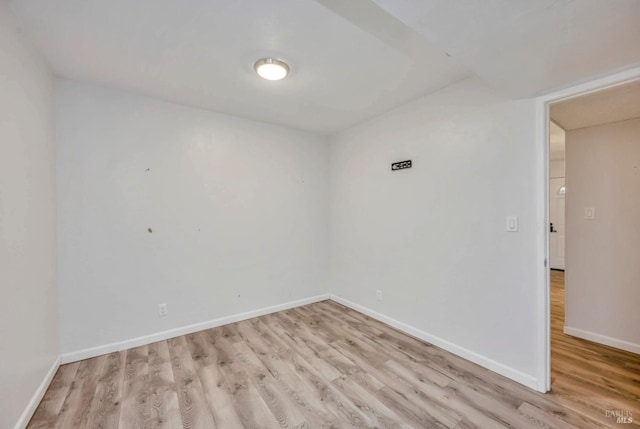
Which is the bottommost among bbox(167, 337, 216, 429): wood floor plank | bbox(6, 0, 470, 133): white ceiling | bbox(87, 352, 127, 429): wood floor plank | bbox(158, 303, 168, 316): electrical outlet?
bbox(167, 337, 216, 429): wood floor plank

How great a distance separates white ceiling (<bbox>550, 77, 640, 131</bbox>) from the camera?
6.84 ft

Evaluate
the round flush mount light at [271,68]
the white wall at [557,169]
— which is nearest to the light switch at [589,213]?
the round flush mount light at [271,68]

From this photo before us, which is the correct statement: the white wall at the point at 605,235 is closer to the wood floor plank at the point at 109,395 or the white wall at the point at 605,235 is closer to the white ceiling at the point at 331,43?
the white ceiling at the point at 331,43

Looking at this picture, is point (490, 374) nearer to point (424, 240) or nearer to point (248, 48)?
point (424, 240)

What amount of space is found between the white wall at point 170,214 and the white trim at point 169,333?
0.17 feet

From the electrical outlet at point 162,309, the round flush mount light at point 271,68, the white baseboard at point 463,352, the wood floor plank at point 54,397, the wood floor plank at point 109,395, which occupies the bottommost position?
the wood floor plank at point 109,395

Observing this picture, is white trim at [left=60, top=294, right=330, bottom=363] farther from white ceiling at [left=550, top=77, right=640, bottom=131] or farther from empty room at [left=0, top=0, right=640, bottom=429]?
white ceiling at [left=550, top=77, right=640, bottom=131]

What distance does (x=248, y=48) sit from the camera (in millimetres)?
1908

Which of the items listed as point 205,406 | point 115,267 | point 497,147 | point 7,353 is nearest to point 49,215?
point 115,267

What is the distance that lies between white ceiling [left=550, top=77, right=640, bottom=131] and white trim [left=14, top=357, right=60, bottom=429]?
4.15 m

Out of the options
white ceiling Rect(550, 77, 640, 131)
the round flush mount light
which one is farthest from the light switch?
the round flush mount light

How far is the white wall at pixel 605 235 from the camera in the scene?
2.57 m

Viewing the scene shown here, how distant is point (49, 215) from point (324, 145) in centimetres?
317

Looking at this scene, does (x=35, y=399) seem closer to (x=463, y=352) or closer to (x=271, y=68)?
(x=271, y=68)
